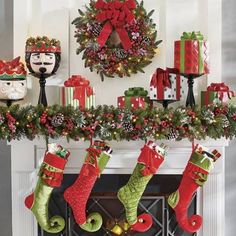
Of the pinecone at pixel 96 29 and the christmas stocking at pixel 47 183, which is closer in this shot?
the christmas stocking at pixel 47 183

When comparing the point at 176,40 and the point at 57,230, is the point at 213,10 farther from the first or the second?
the point at 57,230

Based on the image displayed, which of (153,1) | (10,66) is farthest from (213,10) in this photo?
(10,66)

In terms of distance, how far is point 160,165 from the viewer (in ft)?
7.77

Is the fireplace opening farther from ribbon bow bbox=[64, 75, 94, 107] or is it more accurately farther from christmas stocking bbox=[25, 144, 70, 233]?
ribbon bow bbox=[64, 75, 94, 107]

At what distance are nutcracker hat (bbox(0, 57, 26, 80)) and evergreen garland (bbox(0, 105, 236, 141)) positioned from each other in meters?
0.18

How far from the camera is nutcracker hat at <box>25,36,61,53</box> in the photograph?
7.57 ft

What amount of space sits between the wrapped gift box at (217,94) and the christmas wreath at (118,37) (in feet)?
1.03

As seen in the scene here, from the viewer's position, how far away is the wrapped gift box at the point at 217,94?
2.27 meters

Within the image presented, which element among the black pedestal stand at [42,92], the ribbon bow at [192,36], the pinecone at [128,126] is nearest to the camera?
the pinecone at [128,126]

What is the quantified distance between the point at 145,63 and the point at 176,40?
0.18 metres

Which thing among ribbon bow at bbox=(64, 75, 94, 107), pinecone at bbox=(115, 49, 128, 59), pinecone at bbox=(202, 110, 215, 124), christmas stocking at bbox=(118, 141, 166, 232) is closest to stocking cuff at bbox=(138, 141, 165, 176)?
christmas stocking at bbox=(118, 141, 166, 232)

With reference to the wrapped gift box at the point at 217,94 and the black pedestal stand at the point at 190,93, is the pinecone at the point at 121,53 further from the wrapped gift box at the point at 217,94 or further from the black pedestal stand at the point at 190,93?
the wrapped gift box at the point at 217,94

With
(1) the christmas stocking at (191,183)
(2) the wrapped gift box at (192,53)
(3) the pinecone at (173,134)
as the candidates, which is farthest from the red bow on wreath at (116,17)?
(1) the christmas stocking at (191,183)

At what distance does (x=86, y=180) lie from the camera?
223 cm
